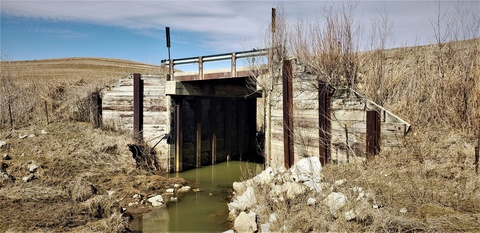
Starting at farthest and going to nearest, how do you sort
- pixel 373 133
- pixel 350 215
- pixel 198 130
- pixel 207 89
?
pixel 198 130 → pixel 207 89 → pixel 373 133 → pixel 350 215

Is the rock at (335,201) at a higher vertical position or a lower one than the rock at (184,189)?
higher

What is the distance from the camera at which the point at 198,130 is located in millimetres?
17328

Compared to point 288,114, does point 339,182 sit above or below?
below

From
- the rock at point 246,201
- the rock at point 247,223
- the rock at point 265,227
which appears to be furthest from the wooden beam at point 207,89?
the rock at point 265,227

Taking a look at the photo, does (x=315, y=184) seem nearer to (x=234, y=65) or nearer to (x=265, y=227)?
(x=265, y=227)

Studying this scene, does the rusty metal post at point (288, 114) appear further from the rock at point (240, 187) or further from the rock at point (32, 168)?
the rock at point (32, 168)

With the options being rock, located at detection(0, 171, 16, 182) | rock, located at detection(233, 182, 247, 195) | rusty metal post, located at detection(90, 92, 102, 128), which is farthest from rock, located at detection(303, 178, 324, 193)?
rusty metal post, located at detection(90, 92, 102, 128)

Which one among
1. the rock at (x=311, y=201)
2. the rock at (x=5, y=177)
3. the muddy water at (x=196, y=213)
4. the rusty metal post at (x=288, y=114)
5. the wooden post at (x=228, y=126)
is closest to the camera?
the rock at (x=311, y=201)

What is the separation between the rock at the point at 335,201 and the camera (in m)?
6.48

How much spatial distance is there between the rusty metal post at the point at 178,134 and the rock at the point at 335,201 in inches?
417

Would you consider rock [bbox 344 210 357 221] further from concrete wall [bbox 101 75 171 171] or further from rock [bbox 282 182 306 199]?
concrete wall [bbox 101 75 171 171]

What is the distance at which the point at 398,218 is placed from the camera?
5547 millimetres

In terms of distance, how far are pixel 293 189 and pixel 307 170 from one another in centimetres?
133

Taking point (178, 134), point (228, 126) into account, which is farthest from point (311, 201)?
point (228, 126)
